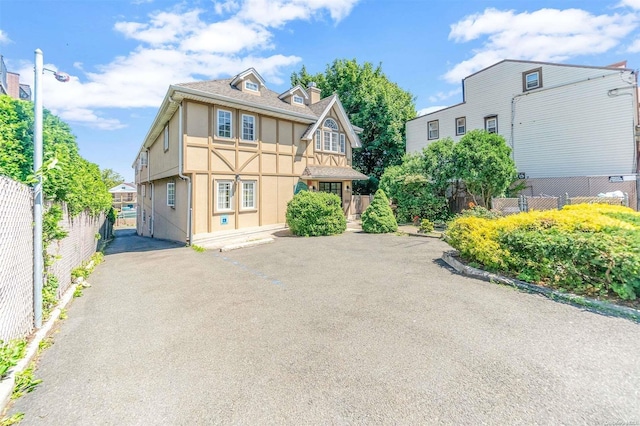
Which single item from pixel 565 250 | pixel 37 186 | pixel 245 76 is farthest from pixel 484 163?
pixel 37 186

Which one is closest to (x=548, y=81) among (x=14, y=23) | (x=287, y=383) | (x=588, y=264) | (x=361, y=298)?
(x=588, y=264)

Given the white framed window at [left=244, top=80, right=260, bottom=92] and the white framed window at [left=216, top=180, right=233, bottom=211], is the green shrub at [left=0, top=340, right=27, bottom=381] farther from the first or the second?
the white framed window at [left=244, top=80, right=260, bottom=92]

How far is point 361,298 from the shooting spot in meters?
5.42

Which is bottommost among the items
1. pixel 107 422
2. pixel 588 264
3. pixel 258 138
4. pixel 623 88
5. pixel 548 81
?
pixel 107 422

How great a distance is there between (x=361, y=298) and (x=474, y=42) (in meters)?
14.3

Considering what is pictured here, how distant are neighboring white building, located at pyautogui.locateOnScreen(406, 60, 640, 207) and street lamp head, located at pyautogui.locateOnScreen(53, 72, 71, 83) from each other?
72.8ft

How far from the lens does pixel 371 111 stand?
2448cm

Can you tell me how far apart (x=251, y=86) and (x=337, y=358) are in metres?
14.8

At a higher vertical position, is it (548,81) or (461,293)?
(548,81)

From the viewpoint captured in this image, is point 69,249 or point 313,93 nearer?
point 69,249

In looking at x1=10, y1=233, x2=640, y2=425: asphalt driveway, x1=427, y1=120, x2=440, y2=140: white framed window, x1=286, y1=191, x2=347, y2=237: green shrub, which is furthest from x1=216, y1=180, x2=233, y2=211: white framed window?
x1=427, y1=120, x2=440, y2=140: white framed window

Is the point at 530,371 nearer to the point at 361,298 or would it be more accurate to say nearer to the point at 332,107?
the point at 361,298

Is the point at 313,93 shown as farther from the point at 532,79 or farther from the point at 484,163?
the point at 532,79

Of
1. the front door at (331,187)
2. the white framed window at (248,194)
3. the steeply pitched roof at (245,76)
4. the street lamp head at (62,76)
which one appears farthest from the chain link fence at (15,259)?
the front door at (331,187)
